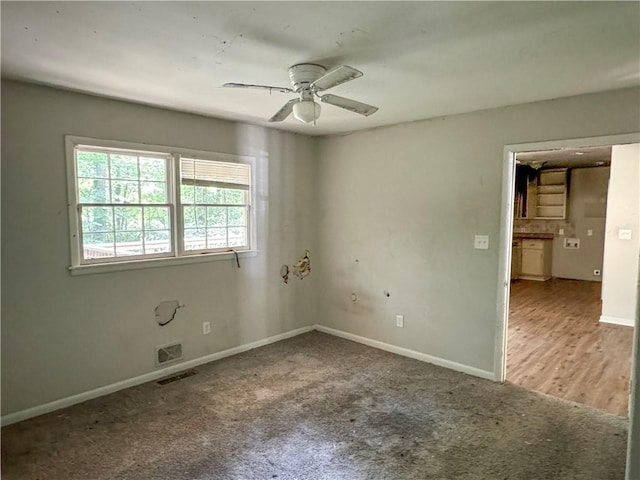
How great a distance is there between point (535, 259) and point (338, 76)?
313 inches

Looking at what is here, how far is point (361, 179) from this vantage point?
4.46 meters

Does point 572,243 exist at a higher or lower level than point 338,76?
lower

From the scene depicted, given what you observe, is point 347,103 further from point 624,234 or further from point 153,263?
point 624,234

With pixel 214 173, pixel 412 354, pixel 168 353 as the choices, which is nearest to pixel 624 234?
pixel 412 354

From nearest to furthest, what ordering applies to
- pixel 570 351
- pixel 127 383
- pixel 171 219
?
1. pixel 127 383
2. pixel 171 219
3. pixel 570 351

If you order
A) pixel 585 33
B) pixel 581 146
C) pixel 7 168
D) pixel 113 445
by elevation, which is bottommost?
pixel 113 445

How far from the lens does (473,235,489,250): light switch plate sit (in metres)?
3.55

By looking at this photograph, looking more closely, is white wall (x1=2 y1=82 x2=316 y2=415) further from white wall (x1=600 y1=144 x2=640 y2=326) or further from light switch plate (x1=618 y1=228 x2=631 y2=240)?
light switch plate (x1=618 y1=228 x2=631 y2=240)

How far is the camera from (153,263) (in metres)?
3.50

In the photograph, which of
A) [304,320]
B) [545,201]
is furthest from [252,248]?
[545,201]

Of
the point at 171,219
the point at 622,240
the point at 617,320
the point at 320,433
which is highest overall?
the point at 171,219

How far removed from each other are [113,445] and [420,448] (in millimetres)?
2023

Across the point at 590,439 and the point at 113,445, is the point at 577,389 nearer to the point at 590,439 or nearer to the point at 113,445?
the point at 590,439

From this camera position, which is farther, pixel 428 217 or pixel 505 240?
pixel 428 217
